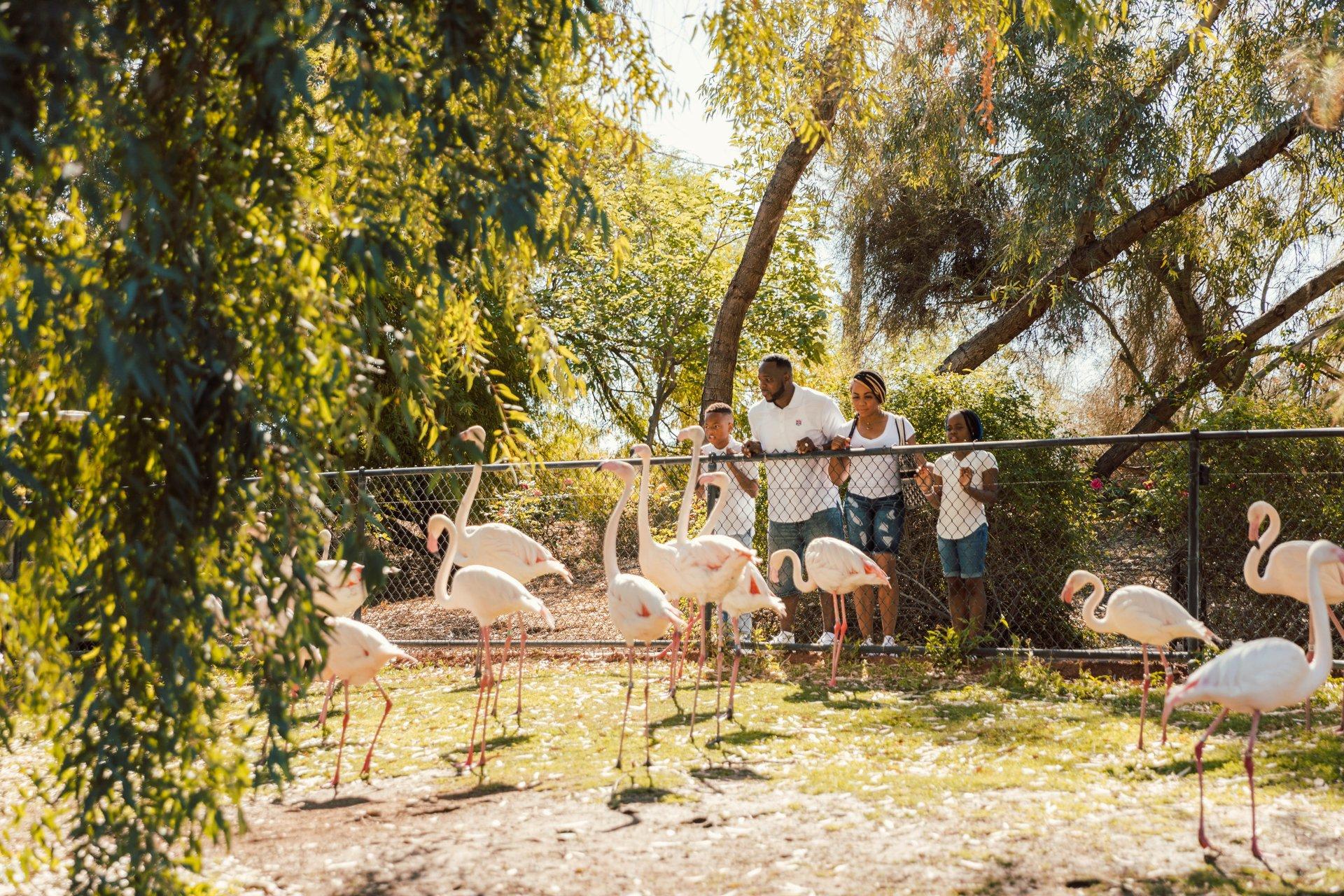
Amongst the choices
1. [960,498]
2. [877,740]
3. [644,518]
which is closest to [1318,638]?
[877,740]

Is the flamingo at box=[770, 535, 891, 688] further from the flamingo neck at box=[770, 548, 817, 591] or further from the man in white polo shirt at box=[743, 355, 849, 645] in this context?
the man in white polo shirt at box=[743, 355, 849, 645]

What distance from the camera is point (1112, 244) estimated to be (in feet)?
41.3

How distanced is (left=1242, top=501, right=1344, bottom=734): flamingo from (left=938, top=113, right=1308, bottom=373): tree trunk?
199 inches

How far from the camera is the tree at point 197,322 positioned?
10.00 feet

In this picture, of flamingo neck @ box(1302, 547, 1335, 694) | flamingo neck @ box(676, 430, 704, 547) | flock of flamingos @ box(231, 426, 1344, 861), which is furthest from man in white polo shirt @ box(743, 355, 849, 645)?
flamingo neck @ box(1302, 547, 1335, 694)

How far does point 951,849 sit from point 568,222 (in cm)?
271

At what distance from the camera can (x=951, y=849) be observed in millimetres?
4402

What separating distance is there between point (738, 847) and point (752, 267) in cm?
745

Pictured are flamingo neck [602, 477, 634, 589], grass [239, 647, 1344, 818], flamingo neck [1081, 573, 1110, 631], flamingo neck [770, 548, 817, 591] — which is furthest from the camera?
flamingo neck [770, 548, 817, 591]

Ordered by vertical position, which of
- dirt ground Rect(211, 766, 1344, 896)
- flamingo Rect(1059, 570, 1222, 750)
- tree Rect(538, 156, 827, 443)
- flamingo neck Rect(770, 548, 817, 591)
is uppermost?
tree Rect(538, 156, 827, 443)

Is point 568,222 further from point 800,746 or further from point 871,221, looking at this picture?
point 871,221

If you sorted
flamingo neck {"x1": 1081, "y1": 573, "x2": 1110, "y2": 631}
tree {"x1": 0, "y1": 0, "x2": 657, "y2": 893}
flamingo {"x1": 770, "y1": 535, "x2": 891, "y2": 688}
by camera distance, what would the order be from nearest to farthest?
tree {"x1": 0, "y1": 0, "x2": 657, "y2": 893} → flamingo neck {"x1": 1081, "y1": 573, "x2": 1110, "y2": 631} → flamingo {"x1": 770, "y1": 535, "x2": 891, "y2": 688}

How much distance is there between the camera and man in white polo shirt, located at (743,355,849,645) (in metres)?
8.74

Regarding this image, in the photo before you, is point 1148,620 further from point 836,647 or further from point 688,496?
point 688,496
